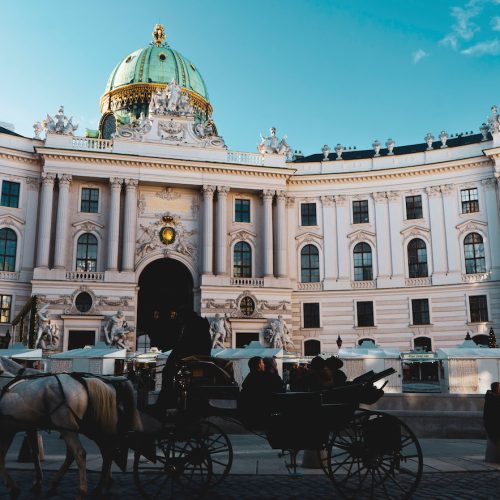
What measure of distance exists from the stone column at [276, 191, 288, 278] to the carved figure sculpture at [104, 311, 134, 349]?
11994mm

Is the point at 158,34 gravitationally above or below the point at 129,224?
above

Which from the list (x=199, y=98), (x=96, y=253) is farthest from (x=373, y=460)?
(x=199, y=98)

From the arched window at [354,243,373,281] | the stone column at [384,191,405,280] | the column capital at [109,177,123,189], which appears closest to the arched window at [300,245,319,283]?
the arched window at [354,243,373,281]

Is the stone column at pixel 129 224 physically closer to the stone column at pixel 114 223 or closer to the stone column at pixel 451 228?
the stone column at pixel 114 223

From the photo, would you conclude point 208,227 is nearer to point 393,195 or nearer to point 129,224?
point 129,224

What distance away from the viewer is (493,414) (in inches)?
453

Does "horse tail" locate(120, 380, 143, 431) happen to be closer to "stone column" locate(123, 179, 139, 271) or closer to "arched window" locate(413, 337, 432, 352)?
"stone column" locate(123, 179, 139, 271)

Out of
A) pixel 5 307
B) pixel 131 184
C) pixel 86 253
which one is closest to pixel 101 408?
pixel 5 307

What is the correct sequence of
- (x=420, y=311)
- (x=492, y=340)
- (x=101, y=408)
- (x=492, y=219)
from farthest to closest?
(x=420, y=311) < (x=492, y=219) < (x=492, y=340) < (x=101, y=408)

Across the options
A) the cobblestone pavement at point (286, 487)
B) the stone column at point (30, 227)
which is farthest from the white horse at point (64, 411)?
the stone column at point (30, 227)

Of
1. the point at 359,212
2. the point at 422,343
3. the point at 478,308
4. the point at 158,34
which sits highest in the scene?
the point at 158,34

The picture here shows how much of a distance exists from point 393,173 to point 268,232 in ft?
35.3

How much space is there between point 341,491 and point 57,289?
1283 inches

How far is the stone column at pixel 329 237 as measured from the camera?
43.4 metres
